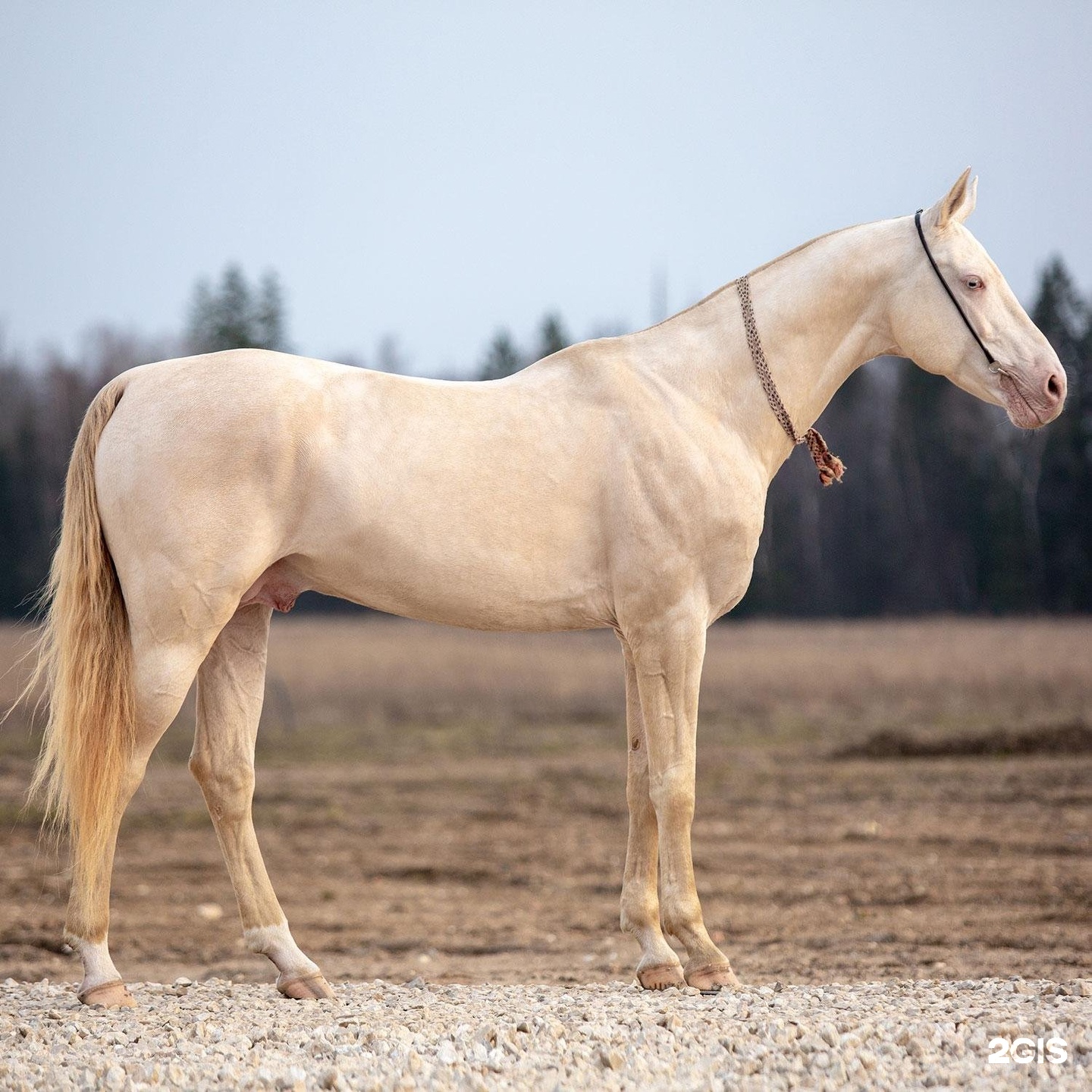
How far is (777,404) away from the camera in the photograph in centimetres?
482

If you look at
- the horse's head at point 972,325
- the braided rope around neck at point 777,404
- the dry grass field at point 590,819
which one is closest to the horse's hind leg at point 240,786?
the dry grass field at point 590,819

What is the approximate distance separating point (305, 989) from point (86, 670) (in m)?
1.49

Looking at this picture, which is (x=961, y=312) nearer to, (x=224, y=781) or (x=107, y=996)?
(x=224, y=781)

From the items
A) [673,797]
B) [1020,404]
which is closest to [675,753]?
[673,797]

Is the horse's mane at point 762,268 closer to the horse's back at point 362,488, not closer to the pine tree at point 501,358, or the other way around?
the horse's back at point 362,488

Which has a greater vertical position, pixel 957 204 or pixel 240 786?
pixel 957 204

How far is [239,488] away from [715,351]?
1885 millimetres

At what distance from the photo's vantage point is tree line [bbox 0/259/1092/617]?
94.3 ft

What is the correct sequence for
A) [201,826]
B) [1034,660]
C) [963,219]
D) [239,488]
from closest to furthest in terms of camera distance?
[239,488], [963,219], [201,826], [1034,660]


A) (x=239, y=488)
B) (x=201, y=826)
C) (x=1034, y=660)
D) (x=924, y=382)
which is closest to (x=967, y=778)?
(x=1034, y=660)

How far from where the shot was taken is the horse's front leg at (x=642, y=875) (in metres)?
4.78

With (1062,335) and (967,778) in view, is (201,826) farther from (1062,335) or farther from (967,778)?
(1062,335)

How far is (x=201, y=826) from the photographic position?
11.7m

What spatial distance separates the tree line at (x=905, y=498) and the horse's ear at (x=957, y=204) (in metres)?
22.7
